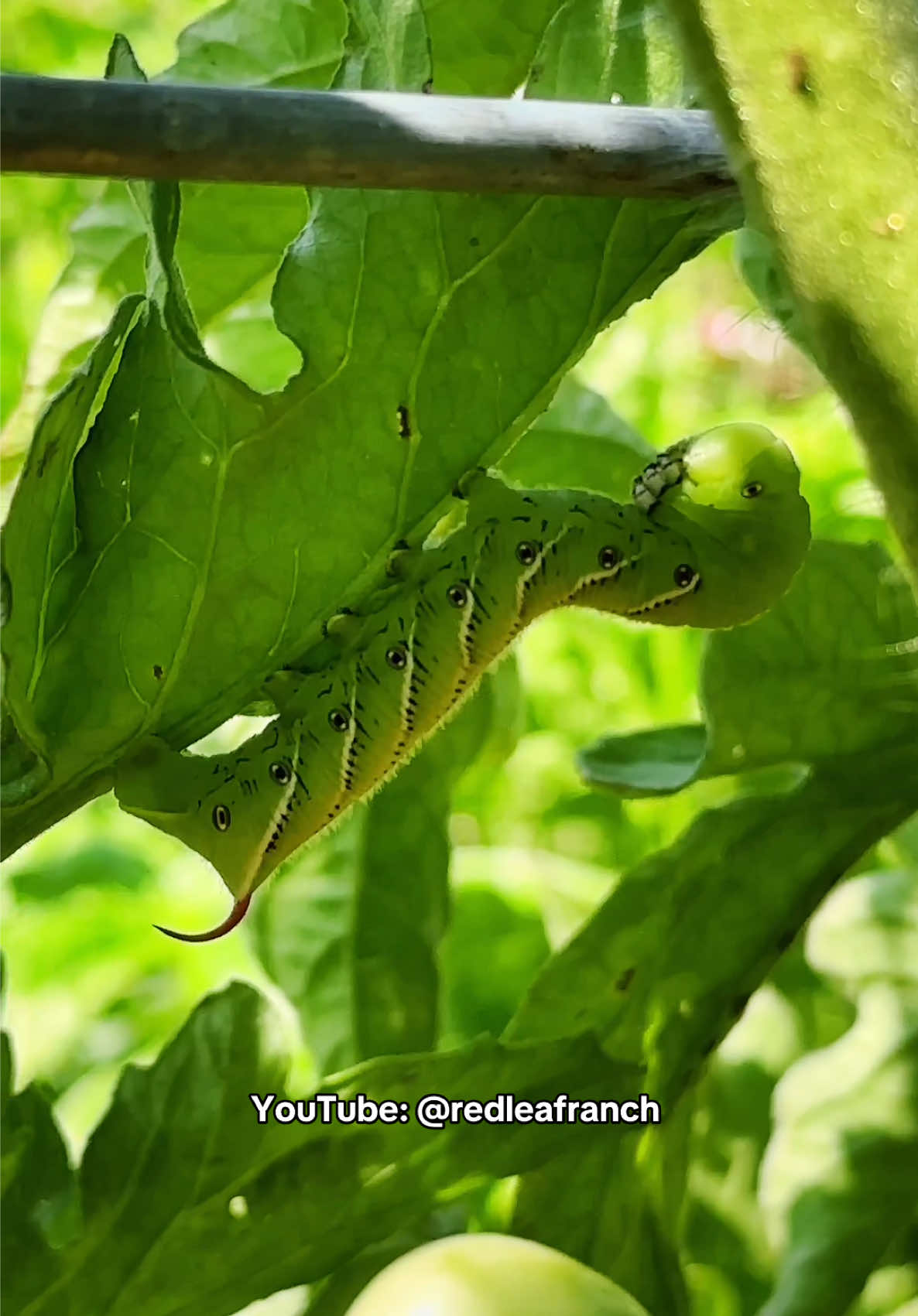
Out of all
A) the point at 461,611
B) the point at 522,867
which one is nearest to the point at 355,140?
the point at 461,611

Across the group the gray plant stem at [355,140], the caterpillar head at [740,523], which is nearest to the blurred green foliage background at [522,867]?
the caterpillar head at [740,523]

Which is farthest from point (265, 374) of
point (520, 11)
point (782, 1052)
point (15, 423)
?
point (782, 1052)

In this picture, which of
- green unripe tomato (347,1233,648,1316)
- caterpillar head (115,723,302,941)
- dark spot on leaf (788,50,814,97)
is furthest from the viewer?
caterpillar head (115,723,302,941)

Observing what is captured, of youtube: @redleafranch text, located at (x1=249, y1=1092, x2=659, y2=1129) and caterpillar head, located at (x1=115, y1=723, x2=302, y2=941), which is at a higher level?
caterpillar head, located at (x1=115, y1=723, x2=302, y2=941)

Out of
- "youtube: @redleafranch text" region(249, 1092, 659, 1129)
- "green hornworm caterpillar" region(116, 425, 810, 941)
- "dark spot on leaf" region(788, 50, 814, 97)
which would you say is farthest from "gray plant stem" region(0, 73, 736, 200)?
"youtube: @redleafranch text" region(249, 1092, 659, 1129)

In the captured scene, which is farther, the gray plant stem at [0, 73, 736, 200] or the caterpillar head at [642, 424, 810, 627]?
the caterpillar head at [642, 424, 810, 627]

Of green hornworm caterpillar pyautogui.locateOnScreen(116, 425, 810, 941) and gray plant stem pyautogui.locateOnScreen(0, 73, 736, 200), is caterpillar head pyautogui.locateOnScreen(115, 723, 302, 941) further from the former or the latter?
gray plant stem pyautogui.locateOnScreen(0, 73, 736, 200)

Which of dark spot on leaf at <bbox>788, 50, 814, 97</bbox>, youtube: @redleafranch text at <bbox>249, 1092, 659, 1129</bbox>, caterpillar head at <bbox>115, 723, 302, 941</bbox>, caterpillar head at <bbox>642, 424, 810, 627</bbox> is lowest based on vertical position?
youtube: @redleafranch text at <bbox>249, 1092, 659, 1129</bbox>
